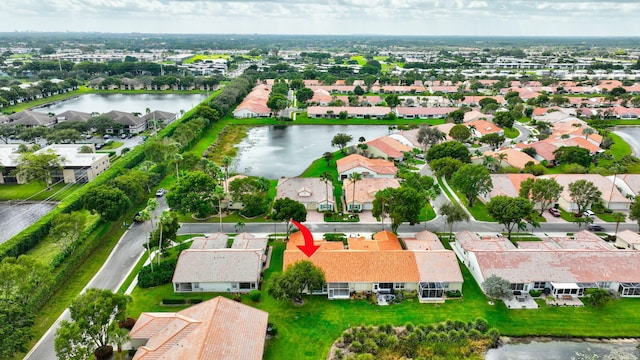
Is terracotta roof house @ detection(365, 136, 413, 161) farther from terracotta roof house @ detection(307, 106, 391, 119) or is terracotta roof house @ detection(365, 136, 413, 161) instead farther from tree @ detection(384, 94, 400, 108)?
tree @ detection(384, 94, 400, 108)

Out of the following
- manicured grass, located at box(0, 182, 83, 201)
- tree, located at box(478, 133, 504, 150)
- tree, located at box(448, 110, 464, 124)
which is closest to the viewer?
manicured grass, located at box(0, 182, 83, 201)

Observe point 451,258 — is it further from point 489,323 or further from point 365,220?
point 365,220

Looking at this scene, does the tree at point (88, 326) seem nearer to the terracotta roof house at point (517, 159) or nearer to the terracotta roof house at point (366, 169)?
the terracotta roof house at point (366, 169)

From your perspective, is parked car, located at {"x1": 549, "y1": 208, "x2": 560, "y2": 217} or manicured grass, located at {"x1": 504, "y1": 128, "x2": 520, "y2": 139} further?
manicured grass, located at {"x1": 504, "y1": 128, "x2": 520, "y2": 139}

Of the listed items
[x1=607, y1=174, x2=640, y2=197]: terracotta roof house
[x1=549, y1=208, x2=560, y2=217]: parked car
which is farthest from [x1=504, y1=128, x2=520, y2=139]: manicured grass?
[x1=549, y1=208, x2=560, y2=217]: parked car

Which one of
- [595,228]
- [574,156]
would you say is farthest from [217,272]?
[574,156]

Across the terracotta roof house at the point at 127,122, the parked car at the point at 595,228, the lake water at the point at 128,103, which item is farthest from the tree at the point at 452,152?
the lake water at the point at 128,103
